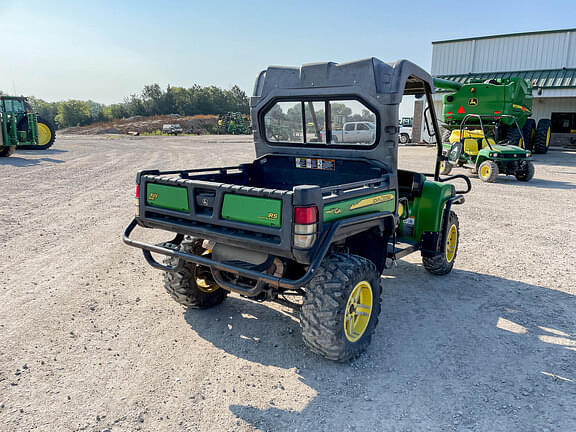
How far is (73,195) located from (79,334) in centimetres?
703

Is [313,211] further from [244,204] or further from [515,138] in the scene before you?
[515,138]

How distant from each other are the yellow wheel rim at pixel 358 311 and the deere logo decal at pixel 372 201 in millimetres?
605

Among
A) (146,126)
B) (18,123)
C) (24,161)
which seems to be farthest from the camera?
(146,126)

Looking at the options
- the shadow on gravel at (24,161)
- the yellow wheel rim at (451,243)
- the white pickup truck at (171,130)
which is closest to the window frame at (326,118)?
the yellow wheel rim at (451,243)

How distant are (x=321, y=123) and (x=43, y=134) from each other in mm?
21446

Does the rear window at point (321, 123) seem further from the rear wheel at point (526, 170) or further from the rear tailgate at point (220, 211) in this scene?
the rear wheel at point (526, 170)

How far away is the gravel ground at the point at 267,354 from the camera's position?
111 inches

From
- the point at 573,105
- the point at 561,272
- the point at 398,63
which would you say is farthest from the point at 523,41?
the point at 398,63

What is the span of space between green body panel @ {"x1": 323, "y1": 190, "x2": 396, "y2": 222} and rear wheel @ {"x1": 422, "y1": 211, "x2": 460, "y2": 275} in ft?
4.50

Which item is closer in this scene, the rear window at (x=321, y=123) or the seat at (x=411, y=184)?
the rear window at (x=321, y=123)

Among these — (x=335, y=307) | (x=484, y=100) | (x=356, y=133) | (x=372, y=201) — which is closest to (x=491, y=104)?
(x=484, y=100)

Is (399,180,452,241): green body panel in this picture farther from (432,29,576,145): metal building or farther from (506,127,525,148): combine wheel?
(432,29,576,145): metal building

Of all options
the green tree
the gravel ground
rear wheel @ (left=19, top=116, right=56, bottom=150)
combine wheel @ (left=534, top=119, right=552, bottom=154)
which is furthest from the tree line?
the gravel ground

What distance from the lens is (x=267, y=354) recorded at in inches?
140
